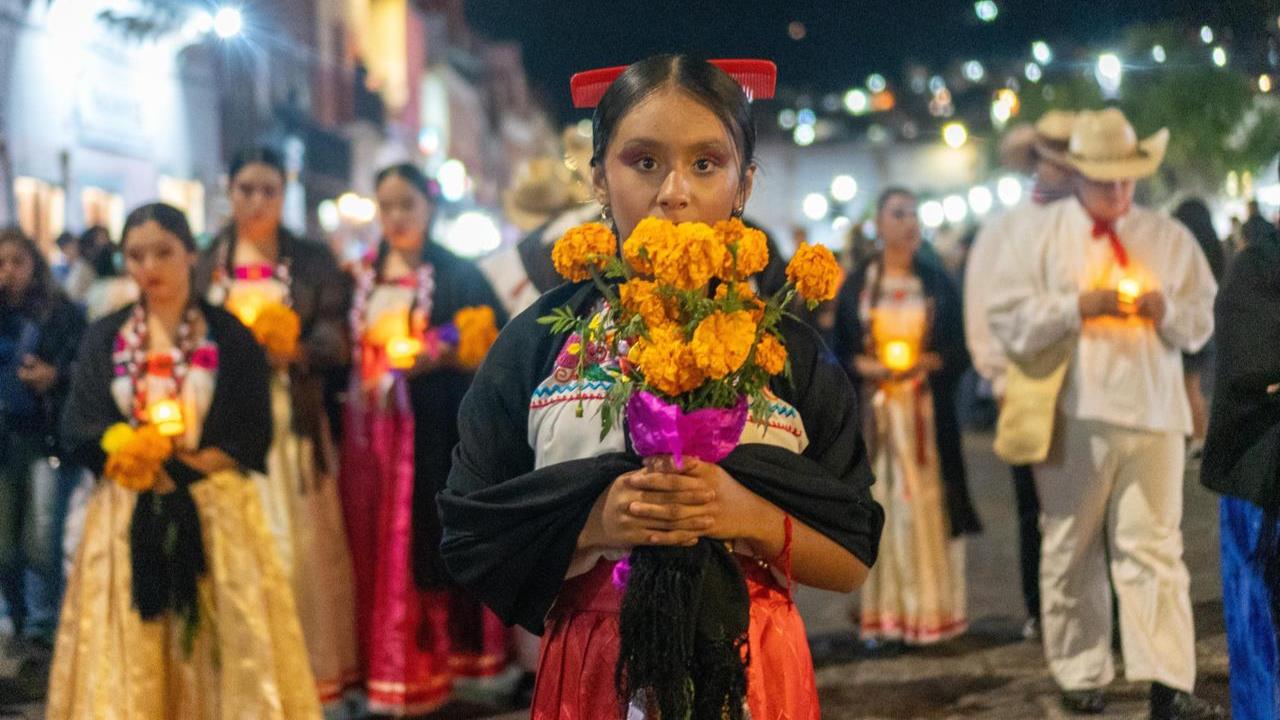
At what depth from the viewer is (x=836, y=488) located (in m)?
2.49

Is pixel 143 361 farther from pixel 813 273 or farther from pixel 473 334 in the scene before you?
pixel 813 273

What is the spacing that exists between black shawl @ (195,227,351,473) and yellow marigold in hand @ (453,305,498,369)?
0.60m

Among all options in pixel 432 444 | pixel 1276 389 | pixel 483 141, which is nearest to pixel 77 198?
pixel 432 444

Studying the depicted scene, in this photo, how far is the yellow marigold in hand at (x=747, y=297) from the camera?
226 centimetres

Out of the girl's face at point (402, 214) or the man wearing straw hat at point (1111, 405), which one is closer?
the man wearing straw hat at point (1111, 405)

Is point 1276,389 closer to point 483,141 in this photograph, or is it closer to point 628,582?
point 628,582

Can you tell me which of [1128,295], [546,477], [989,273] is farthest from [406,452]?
[546,477]

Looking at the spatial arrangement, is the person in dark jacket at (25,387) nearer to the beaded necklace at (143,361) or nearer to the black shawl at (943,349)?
the beaded necklace at (143,361)

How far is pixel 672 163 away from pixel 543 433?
1.74 ft

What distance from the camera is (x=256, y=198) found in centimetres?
671

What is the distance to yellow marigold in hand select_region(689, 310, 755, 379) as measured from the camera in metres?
2.16

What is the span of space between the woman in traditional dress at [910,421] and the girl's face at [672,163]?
5269 millimetres

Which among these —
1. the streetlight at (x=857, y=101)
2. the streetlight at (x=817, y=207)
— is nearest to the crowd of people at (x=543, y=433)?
the streetlight at (x=817, y=207)

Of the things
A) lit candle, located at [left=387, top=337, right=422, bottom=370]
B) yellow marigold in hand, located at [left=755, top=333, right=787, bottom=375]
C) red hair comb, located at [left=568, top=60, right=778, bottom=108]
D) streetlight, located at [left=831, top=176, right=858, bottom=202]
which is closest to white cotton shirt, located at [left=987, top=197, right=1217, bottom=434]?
lit candle, located at [left=387, top=337, right=422, bottom=370]
